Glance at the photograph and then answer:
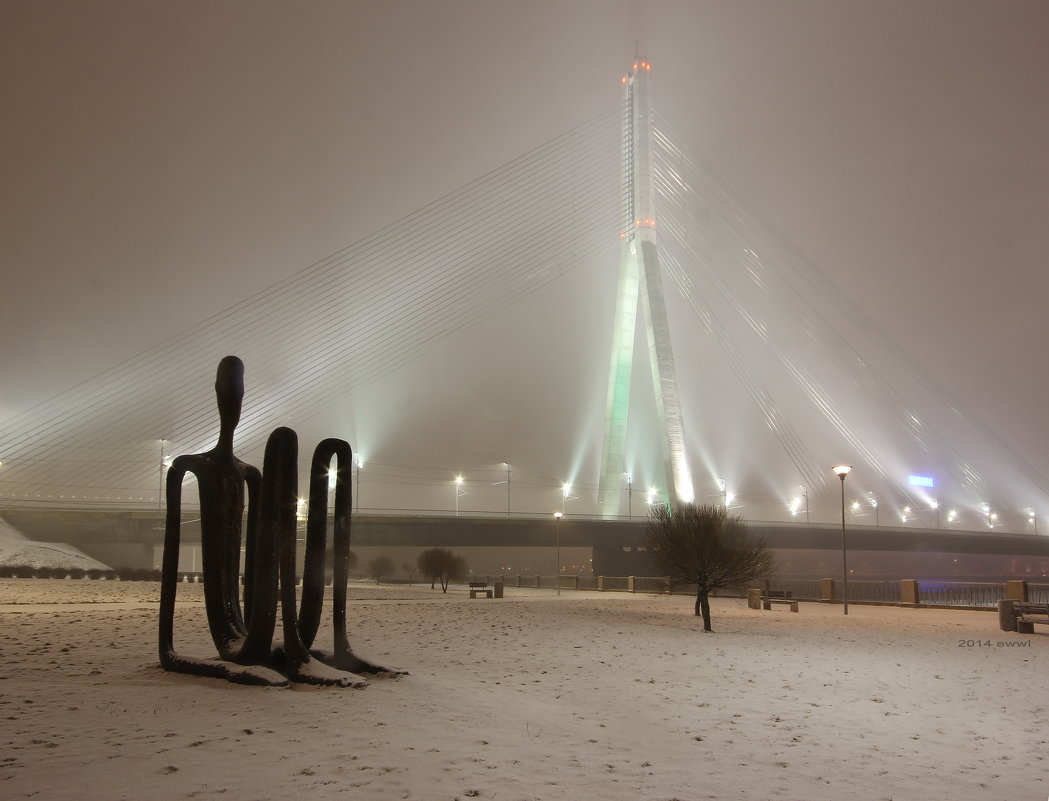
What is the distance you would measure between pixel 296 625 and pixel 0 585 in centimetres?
3247

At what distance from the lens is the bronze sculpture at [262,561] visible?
9773 millimetres

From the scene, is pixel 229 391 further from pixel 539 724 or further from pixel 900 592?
pixel 900 592

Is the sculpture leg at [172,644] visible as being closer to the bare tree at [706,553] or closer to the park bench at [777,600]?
the bare tree at [706,553]

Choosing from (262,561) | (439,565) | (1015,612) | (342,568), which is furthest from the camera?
(439,565)

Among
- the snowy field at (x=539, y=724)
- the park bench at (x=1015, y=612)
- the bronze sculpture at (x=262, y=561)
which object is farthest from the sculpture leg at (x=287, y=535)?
the park bench at (x=1015, y=612)

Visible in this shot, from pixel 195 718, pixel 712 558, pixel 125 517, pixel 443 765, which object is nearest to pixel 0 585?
pixel 125 517

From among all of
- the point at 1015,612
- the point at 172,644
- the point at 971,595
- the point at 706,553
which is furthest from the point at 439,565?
the point at 172,644

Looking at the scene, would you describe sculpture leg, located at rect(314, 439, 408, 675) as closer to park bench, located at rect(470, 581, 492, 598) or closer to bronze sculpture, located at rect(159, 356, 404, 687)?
bronze sculpture, located at rect(159, 356, 404, 687)

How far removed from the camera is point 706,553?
22.3 metres

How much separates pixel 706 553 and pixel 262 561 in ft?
49.2

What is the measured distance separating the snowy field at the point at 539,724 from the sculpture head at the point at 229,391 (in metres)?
3.30

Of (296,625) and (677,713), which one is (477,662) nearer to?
(296,625)

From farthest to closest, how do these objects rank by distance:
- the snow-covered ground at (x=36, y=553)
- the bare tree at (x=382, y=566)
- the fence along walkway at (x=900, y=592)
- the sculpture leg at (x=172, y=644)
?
the bare tree at (x=382, y=566)
the snow-covered ground at (x=36, y=553)
the fence along walkway at (x=900, y=592)
the sculpture leg at (x=172, y=644)

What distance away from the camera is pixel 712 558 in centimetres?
2228
